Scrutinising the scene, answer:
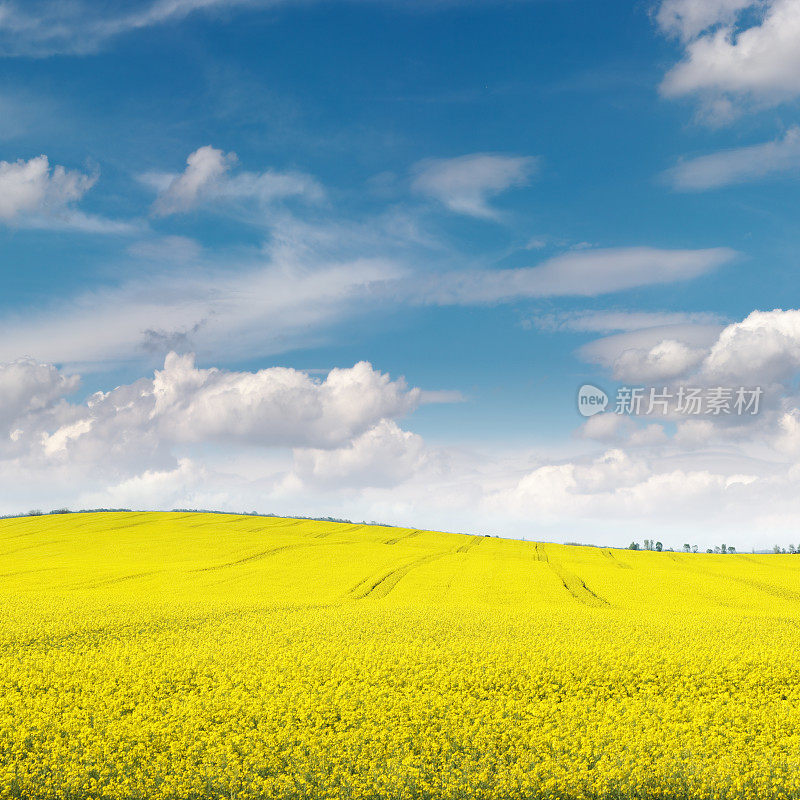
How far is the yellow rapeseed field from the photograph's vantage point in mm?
12125

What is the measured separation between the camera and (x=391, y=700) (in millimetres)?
14711

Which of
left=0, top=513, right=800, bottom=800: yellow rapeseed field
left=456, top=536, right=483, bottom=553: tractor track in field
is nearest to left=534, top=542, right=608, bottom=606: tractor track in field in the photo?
left=0, top=513, right=800, bottom=800: yellow rapeseed field

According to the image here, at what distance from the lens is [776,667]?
1769 cm

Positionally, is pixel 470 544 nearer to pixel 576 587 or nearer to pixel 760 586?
pixel 576 587

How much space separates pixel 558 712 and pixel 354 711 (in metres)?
4.76

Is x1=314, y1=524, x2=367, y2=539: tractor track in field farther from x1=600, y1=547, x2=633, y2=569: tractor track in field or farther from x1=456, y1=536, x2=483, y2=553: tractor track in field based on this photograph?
x1=600, y1=547, x2=633, y2=569: tractor track in field

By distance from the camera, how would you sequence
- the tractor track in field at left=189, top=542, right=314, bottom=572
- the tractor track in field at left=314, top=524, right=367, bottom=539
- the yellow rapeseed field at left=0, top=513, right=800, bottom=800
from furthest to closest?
the tractor track in field at left=314, top=524, right=367, bottom=539 < the tractor track in field at left=189, top=542, right=314, bottom=572 < the yellow rapeseed field at left=0, top=513, right=800, bottom=800

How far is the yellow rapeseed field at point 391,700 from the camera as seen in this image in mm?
12125

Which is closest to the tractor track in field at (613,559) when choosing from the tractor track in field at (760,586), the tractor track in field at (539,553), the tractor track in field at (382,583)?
the tractor track in field at (760,586)

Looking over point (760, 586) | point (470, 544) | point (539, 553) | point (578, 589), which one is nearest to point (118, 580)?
point (578, 589)

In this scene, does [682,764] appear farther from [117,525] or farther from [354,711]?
[117,525]

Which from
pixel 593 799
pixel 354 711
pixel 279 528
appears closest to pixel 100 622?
pixel 354 711

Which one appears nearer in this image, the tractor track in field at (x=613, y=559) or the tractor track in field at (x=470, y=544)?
the tractor track in field at (x=613, y=559)

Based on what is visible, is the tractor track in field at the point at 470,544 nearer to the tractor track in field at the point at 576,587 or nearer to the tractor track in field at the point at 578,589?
the tractor track in field at the point at 576,587
